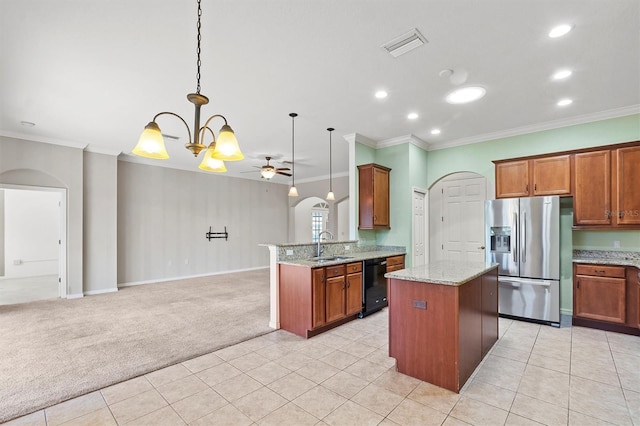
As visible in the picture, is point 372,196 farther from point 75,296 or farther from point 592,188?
point 75,296

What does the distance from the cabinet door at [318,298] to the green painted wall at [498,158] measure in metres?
2.05

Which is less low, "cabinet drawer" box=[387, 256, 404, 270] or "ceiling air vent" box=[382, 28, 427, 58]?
"ceiling air vent" box=[382, 28, 427, 58]

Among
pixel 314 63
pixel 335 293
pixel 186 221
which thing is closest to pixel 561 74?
pixel 314 63

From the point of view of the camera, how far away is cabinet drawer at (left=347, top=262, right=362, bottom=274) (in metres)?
4.19

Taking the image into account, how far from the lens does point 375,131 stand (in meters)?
5.13

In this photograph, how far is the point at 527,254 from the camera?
4219mm

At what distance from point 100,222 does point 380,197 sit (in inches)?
222

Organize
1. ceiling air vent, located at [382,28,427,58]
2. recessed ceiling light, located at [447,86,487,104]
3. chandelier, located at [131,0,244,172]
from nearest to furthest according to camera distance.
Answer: chandelier, located at [131,0,244,172], ceiling air vent, located at [382,28,427,58], recessed ceiling light, located at [447,86,487,104]

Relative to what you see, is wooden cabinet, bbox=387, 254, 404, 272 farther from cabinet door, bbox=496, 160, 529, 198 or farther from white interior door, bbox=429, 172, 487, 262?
cabinet door, bbox=496, 160, 529, 198

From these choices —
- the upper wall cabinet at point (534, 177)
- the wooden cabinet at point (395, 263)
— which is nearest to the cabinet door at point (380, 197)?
the wooden cabinet at point (395, 263)

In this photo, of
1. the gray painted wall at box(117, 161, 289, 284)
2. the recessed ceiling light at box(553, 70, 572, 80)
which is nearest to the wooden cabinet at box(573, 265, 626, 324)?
the recessed ceiling light at box(553, 70, 572, 80)

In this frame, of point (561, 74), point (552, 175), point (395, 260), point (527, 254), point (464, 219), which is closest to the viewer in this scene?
point (561, 74)

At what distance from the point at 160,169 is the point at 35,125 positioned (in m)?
2.85

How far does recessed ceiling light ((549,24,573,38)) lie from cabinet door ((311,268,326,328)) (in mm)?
3187
